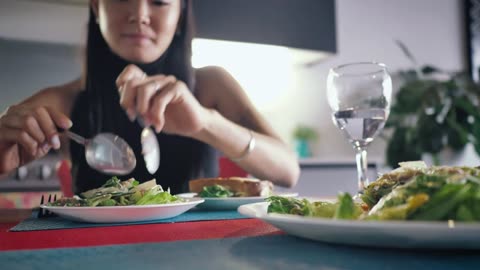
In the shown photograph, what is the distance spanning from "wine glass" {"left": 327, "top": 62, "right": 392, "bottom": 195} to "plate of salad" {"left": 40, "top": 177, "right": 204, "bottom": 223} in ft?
1.14

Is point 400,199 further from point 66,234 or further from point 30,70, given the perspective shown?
point 30,70

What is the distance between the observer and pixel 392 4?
3195mm

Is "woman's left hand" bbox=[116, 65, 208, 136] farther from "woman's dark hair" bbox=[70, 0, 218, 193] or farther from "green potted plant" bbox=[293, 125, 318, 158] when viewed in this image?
"green potted plant" bbox=[293, 125, 318, 158]

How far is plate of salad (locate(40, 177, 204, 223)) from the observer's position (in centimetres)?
55

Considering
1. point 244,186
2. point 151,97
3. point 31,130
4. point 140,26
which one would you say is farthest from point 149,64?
point 244,186

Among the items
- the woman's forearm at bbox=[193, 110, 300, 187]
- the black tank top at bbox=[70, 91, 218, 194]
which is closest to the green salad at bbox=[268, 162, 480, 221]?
the woman's forearm at bbox=[193, 110, 300, 187]

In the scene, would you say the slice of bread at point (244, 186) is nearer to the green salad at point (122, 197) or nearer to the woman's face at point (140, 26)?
the green salad at point (122, 197)

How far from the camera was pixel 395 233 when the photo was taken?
0.30 meters

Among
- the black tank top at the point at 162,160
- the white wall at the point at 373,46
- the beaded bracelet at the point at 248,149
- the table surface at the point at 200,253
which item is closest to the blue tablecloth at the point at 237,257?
the table surface at the point at 200,253

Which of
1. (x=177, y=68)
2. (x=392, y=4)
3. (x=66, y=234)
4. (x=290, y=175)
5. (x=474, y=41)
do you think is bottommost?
(x=290, y=175)

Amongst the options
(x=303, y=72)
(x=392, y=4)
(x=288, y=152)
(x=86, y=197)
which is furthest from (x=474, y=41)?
(x=86, y=197)

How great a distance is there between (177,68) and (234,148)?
0.73 metres

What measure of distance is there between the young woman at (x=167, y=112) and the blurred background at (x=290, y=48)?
17cm

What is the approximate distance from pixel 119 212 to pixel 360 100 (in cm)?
49
